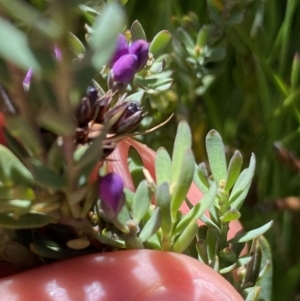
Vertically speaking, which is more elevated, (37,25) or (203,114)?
(37,25)

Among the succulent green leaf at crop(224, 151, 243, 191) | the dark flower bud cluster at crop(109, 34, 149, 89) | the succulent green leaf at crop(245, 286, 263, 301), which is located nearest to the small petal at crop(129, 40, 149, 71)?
the dark flower bud cluster at crop(109, 34, 149, 89)

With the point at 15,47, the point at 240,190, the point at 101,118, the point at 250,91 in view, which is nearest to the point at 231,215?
the point at 240,190

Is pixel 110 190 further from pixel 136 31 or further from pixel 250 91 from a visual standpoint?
pixel 250 91

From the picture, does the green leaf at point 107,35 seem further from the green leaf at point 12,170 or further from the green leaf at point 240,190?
the green leaf at point 240,190

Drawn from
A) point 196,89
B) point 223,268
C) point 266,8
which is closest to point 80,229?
point 223,268

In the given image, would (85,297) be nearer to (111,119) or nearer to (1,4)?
(111,119)

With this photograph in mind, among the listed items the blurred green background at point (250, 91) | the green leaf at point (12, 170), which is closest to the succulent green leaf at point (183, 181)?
the green leaf at point (12, 170)
